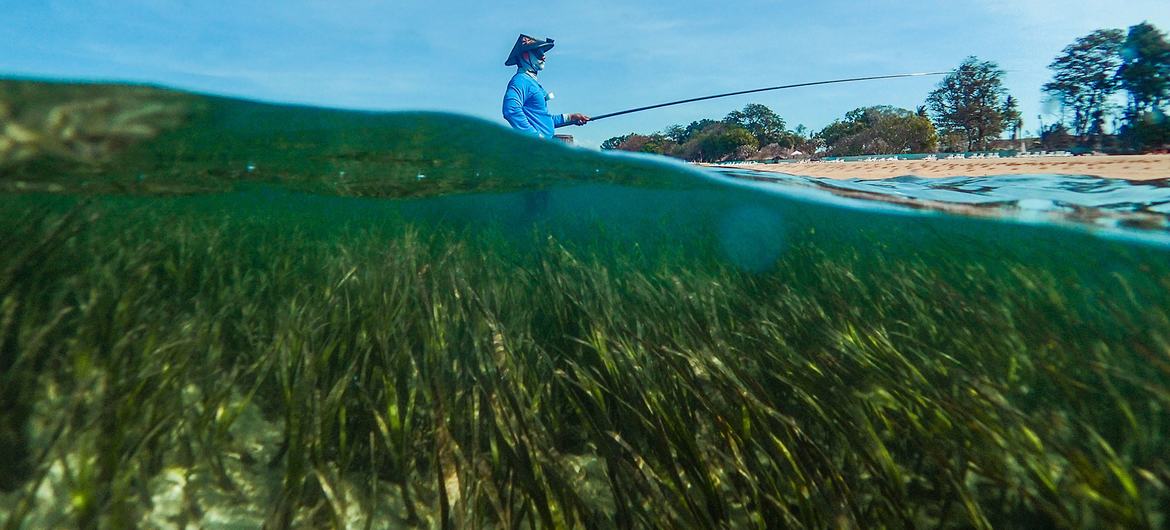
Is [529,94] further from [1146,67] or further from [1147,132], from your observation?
[1147,132]

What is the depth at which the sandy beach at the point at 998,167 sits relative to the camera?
285 inches

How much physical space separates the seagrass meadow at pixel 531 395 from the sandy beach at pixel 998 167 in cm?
310

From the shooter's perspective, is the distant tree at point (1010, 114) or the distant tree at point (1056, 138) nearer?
the distant tree at point (1056, 138)

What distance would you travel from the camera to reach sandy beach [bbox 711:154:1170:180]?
285 inches

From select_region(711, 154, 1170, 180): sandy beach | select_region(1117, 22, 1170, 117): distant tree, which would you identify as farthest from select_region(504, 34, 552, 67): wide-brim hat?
select_region(1117, 22, 1170, 117): distant tree

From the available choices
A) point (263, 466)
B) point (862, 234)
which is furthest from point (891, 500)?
point (862, 234)

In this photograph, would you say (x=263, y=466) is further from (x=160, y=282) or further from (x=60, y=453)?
(x=160, y=282)

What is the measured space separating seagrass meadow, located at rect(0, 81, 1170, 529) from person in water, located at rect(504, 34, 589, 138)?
3.50 m

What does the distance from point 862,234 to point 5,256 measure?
58.6 feet

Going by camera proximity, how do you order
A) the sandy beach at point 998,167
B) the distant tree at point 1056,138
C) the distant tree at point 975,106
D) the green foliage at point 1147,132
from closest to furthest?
1. the sandy beach at point 998,167
2. the green foliage at point 1147,132
3. the distant tree at point 1056,138
4. the distant tree at point 975,106

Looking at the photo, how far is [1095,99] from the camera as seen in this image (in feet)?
44.4

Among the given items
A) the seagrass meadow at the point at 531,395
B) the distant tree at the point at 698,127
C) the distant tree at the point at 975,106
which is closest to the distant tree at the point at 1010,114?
the distant tree at the point at 975,106

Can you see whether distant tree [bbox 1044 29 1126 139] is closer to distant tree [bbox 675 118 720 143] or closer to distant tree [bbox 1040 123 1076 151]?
distant tree [bbox 1040 123 1076 151]

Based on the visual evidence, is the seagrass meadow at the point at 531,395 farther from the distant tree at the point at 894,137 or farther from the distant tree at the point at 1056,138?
the distant tree at the point at 894,137
